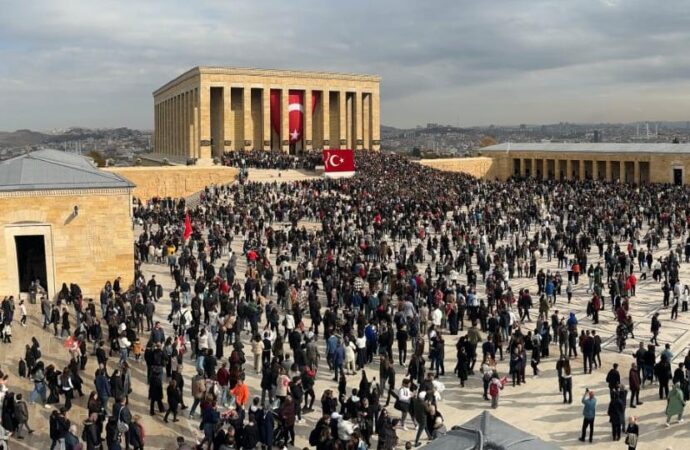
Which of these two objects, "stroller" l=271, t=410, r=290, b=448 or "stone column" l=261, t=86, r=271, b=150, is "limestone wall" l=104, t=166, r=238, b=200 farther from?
"stroller" l=271, t=410, r=290, b=448

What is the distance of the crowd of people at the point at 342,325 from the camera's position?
11.3 m

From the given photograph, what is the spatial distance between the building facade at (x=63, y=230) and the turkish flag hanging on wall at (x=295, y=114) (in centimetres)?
4017

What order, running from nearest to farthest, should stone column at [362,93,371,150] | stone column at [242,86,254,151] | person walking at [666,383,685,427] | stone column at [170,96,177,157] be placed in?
person walking at [666,383,685,427] → stone column at [242,86,254,151] → stone column at [362,93,371,150] → stone column at [170,96,177,157]

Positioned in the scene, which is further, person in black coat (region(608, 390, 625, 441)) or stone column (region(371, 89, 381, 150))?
stone column (region(371, 89, 381, 150))

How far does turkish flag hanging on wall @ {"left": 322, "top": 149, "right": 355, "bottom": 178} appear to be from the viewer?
144ft

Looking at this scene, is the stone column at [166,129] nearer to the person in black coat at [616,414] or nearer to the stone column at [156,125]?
the stone column at [156,125]

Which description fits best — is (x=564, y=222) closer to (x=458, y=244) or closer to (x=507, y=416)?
(x=458, y=244)

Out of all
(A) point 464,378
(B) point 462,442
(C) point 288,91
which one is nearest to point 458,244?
(A) point 464,378

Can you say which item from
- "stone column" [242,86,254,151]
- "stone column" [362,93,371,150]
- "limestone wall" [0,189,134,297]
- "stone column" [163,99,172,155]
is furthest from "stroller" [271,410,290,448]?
"stone column" [163,99,172,155]

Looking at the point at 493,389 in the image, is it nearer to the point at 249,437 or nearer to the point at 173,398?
the point at 249,437

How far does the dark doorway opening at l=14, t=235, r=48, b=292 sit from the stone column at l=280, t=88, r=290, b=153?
3891cm

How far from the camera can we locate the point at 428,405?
11.0 metres

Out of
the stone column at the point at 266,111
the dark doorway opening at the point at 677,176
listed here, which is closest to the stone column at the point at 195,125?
the stone column at the point at 266,111

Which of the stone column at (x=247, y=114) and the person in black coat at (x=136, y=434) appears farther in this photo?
the stone column at (x=247, y=114)
